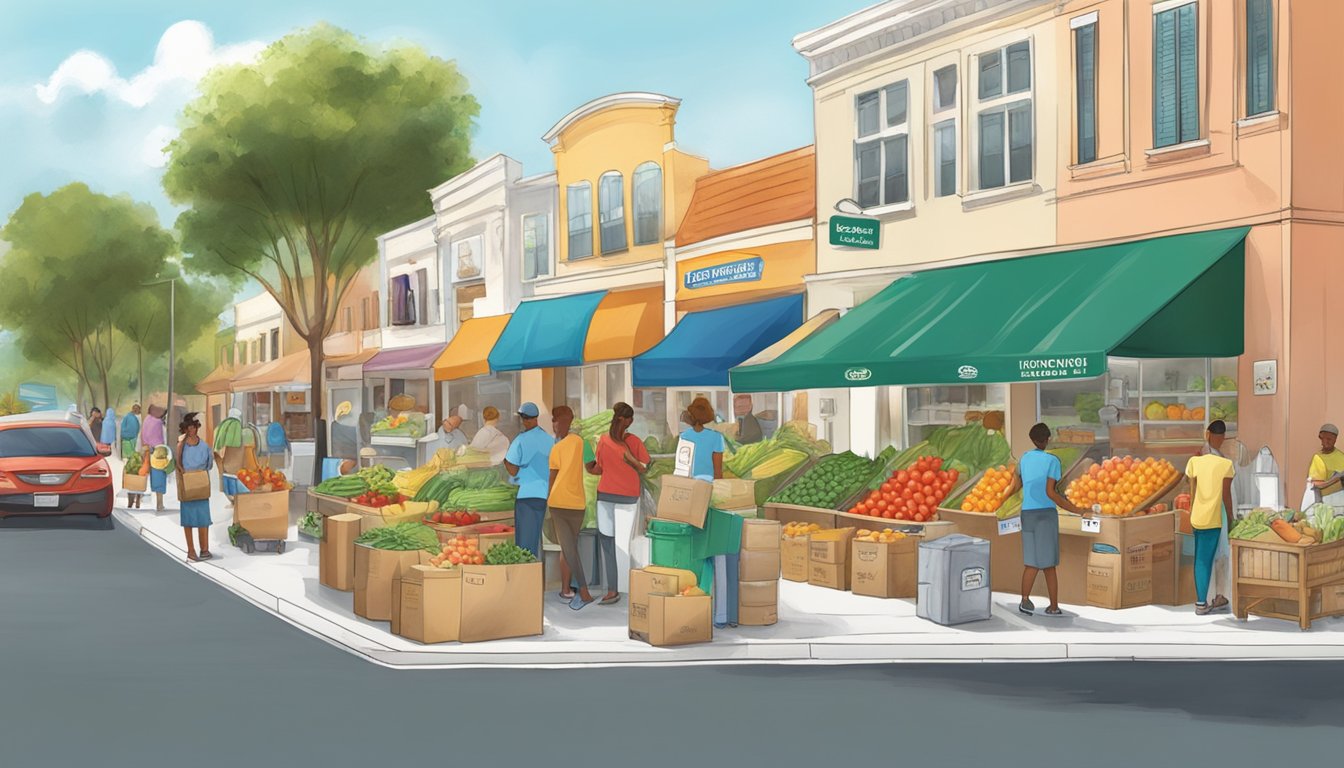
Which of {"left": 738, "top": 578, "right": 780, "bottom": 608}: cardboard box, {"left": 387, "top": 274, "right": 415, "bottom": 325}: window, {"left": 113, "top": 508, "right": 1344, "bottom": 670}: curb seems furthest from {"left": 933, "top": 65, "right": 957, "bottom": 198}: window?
{"left": 387, "top": 274, "right": 415, "bottom": 325}: window

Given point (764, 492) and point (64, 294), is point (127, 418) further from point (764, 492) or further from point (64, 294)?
point (64, 294)

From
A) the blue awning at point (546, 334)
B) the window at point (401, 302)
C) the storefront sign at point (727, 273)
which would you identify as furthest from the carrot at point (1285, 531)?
the window at point (401, 302)

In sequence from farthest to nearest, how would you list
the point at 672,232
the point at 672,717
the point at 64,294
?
1. the point at 64,294
2. the point at 672,232
3. the point at 672,717

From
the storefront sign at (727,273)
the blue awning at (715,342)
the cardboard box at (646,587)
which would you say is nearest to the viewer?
the cardboard box at (646,587)

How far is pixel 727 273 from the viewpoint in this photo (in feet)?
78.7

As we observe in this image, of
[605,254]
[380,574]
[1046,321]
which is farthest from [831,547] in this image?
[605,254]

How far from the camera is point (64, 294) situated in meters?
66.6

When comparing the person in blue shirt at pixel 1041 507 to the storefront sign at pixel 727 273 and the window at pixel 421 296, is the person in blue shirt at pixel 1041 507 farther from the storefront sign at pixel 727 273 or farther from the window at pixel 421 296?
the window at pixel 421 296

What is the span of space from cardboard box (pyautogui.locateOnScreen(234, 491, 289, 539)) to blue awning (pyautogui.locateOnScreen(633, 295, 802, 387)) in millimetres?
7499

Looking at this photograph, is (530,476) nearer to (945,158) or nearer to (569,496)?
(569,496)

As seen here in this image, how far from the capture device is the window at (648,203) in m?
27.2

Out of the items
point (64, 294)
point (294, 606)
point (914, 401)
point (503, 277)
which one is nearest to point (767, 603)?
point (294, 606)

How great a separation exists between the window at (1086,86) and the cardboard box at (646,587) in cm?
925

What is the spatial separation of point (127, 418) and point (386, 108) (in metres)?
10.4
